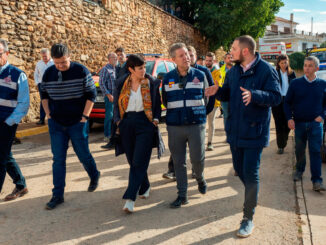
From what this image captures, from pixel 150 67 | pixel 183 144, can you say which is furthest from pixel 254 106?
pixel 150 67

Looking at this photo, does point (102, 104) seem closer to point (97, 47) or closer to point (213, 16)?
point (97, 47)

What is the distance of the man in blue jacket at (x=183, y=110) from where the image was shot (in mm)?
3824

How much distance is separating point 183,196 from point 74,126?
162 cm

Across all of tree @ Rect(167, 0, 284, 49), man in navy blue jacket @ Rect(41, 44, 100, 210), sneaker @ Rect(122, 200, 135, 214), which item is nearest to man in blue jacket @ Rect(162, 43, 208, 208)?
sneaker @ Rect(122, 200, 135, 214)

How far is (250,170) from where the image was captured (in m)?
3.27

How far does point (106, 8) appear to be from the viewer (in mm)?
13922

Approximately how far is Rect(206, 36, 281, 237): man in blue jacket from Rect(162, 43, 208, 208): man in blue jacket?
1.99 feet

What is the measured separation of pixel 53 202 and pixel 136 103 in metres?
1.60

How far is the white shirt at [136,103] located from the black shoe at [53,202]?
1432 millimetres

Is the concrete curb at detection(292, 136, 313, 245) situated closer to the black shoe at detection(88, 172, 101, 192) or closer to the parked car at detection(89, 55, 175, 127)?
the black shoe at detection(88, 172, 101, 192)

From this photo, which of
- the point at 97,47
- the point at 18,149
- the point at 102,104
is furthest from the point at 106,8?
the point at 18,149

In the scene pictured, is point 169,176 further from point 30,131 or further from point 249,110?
point 30,131

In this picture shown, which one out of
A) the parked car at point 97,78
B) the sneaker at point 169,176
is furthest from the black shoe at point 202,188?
the parked car at point 97,78

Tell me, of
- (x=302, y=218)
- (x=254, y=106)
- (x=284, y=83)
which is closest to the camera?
(x=254, y=106)
